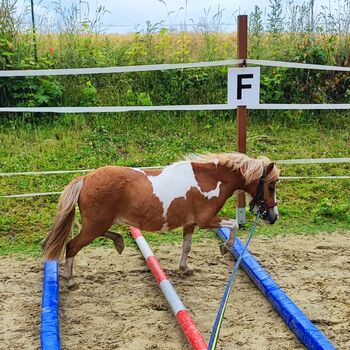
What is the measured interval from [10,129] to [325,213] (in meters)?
4.42

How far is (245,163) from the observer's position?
421 centimetres

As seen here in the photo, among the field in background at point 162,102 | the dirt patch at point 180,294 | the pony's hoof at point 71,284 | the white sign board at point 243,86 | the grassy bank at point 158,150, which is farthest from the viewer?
the field in background at point 162,102

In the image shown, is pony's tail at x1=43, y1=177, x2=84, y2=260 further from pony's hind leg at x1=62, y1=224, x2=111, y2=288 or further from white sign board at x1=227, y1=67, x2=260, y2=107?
white sign board at x1=227, y1=67, x2=260, y2=107

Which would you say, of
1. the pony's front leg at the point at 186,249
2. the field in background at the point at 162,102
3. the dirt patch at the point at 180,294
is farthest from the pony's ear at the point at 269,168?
the field in background at the point at 162,102

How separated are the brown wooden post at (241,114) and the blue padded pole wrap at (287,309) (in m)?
0.95

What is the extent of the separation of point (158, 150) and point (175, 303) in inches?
158

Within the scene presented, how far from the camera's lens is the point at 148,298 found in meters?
3.98

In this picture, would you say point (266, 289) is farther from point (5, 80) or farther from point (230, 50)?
point (230, 50)

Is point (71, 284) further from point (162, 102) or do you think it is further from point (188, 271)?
point (162, 102)

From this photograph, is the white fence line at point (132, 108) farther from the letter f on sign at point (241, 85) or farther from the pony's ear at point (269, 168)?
the pony's ear at point (269, 168)

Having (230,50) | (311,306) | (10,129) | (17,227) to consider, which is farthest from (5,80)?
(311,306)

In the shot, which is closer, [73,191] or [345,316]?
[345,316]

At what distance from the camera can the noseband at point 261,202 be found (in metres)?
4.17

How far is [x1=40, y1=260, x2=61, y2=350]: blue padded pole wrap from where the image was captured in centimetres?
312
